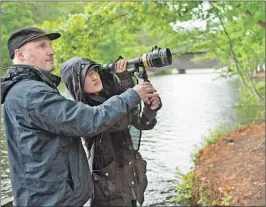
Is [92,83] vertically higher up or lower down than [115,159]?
higher up

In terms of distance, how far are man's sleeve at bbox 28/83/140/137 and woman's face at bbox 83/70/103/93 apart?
39cm

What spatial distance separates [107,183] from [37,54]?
2.63 feet

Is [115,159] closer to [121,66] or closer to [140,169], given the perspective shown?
[140,169]

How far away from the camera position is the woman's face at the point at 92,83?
80.3 inches

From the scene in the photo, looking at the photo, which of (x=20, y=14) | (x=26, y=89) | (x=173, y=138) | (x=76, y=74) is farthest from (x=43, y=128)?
(x=20, y=14)

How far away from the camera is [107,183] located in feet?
7.10

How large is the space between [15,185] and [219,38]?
490 cm

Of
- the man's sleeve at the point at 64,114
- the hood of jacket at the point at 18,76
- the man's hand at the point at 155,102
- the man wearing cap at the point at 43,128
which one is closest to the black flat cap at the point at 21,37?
the man wearing cap at the point at 43,128

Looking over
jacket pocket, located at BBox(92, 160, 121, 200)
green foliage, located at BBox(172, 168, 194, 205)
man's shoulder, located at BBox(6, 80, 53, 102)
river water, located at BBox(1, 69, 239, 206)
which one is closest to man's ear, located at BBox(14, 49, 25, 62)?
man's shoulder, located at BBox(6, 80, 53, 102)

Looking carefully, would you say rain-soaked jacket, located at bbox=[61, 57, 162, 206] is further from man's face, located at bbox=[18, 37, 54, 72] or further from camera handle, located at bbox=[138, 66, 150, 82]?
man's face, located at bbox=[18, 37, 54, 72]

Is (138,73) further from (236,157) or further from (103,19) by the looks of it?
(236,157)

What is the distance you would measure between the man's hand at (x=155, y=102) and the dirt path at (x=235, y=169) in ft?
8.78

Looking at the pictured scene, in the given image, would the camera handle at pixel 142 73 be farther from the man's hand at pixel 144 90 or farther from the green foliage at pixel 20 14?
the green foliage at pixel 20 14

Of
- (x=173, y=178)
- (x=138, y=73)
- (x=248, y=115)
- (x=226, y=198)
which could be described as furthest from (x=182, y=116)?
(x=138, y=73)
